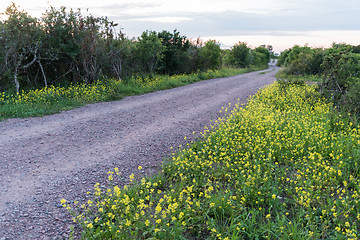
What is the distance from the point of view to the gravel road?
11.0 ft

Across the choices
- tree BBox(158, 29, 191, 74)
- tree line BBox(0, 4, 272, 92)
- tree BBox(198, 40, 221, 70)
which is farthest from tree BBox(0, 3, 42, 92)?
tree BBox(198, 40, 221, 70)

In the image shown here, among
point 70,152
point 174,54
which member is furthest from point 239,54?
point 70,152

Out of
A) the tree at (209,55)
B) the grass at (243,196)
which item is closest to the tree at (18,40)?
the grass at (243,196)

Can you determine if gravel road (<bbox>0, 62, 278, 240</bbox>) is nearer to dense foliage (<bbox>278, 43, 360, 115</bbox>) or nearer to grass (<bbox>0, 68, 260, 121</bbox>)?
grass (<bbox>0, 68, 260, 121</bbox>)

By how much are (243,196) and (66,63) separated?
10.9m

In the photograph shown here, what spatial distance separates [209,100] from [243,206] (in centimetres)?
793

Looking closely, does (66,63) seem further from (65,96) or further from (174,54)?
(174,54)

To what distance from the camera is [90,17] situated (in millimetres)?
12062

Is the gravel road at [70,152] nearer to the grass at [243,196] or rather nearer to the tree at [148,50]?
the grass at [243,196]

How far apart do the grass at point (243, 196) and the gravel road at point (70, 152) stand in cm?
33

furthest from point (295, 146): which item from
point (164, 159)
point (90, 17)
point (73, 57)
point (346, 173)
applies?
point (90, 17)

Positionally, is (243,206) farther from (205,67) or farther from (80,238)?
(205,67)

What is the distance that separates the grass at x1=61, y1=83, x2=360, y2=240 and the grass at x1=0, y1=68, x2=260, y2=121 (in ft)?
17.3

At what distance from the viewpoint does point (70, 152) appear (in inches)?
208
